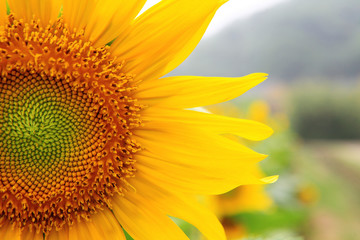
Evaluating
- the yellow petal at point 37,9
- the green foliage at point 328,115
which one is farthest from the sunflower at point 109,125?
the green foliage at point 328,115

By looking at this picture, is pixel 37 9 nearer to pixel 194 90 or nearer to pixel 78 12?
pixel 78 12

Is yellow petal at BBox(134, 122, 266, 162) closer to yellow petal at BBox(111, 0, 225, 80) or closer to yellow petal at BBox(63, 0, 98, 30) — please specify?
yellow petal at BBox(111, 0, 225, 80)

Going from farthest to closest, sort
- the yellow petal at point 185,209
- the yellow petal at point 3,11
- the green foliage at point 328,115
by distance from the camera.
A: the green foliage at point 328,115 < the yellow petal at point 185,209 < the yellow petal at point 3,11

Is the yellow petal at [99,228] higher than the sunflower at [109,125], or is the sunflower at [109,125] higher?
the sunflower at [109,125]

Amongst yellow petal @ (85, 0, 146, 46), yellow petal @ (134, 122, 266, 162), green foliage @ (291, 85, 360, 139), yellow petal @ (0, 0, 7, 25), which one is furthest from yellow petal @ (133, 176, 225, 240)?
green foliage @ (291, 85, 360, 139)

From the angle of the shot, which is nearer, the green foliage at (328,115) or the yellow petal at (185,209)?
the yellow petal at (185,209)

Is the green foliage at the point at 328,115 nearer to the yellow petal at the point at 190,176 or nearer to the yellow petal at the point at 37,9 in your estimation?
the yellow petal at the point at 190,176
